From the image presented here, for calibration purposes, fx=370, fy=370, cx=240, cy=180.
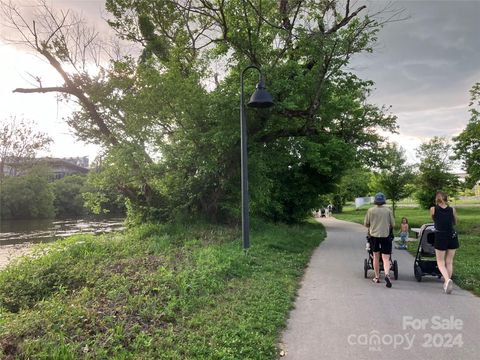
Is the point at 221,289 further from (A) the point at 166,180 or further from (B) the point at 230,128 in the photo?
(A) the point at 166,180

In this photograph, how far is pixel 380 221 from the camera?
24.1 ft

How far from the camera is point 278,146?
16547 millimetres

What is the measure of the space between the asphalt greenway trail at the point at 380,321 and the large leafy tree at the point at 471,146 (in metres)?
15.7

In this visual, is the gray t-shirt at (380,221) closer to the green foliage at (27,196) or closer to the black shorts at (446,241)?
the black shorts at (446,241)

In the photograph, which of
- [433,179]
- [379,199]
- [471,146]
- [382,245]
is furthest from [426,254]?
[433,179]

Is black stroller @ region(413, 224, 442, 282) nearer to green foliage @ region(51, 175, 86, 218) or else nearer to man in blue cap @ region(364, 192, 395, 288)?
man in blue cap @ region(364, 192, 395, 288)

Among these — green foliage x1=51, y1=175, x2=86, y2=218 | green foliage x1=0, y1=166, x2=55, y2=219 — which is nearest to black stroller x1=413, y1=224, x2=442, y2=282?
green foliage x1=0, y1=166, x2=55, y2=219

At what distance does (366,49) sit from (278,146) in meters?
5.48

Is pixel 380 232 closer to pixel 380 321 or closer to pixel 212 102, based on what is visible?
pixel 380 321

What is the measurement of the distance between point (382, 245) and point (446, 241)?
3.65 feet

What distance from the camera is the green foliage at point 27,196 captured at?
44.6 metres

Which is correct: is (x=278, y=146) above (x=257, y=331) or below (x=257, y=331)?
above

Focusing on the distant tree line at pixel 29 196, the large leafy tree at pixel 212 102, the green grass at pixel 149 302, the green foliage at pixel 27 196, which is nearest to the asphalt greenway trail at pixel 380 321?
the green grass at pixel 149 302

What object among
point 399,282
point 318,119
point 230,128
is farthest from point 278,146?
point 399,282
